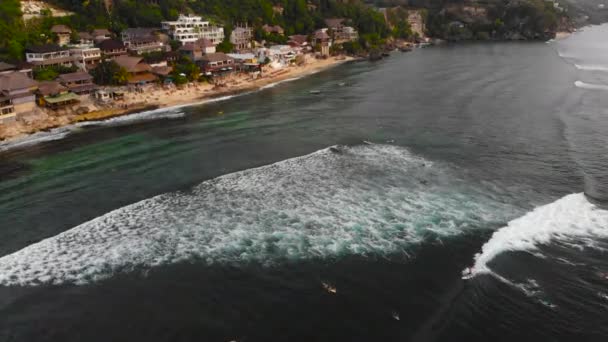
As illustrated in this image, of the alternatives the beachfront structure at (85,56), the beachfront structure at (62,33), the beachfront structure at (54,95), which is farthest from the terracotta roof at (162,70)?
Result: the beachfront structure at (62,33)

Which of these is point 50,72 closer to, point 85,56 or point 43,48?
point 43,48

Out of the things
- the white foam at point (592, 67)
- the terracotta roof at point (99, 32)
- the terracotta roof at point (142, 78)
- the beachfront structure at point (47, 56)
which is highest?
the terracotta roof at point (99, 32)

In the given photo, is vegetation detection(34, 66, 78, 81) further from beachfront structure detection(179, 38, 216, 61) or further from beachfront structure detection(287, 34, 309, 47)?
beachfront structure detection(287, 34, 309, 47)

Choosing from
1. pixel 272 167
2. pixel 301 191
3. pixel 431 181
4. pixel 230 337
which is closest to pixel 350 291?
pixel 230 337

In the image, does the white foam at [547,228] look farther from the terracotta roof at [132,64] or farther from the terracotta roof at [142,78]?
the terracotta roof at [132,64]

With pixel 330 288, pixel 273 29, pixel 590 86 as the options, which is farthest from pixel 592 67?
pixel 330 288

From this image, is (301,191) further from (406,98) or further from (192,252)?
(406,98)
